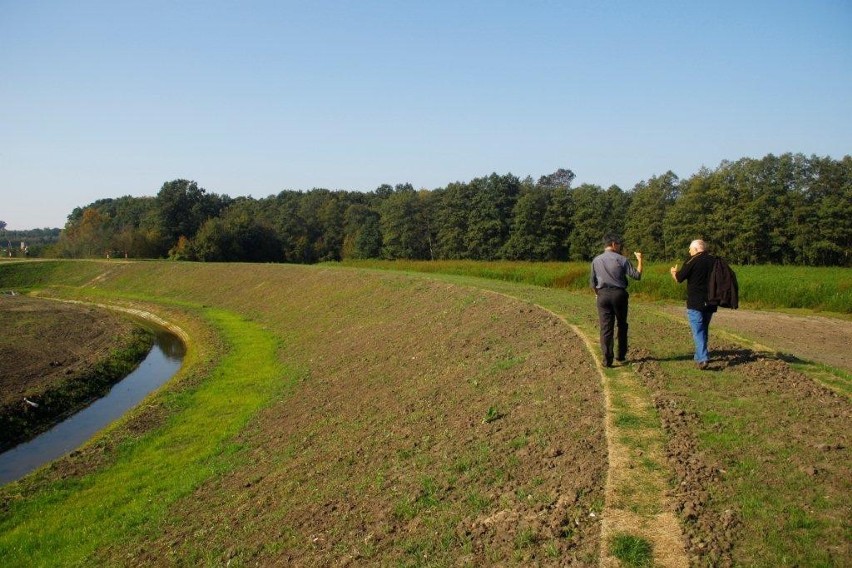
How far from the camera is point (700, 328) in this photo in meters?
10.1

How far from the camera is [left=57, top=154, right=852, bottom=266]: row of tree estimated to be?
52.7m

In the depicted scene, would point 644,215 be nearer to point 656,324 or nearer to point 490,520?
point 656,324

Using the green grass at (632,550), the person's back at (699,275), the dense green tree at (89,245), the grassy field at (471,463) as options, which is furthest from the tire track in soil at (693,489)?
the dense green tree at (89,245)

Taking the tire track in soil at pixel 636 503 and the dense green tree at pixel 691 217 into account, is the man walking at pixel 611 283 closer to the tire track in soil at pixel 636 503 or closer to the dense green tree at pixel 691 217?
the tire track in soil at pixel 636 503

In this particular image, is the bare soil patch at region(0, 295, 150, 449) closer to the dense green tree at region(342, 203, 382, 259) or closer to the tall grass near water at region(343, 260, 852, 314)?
the tall grass near water at region(343, 260, 852, 314)

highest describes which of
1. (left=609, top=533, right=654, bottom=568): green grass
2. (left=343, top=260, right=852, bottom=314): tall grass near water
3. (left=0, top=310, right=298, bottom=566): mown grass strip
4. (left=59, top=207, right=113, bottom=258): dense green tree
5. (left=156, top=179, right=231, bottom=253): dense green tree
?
(left=156, top=179, right=231, bottom=253): dense green tree

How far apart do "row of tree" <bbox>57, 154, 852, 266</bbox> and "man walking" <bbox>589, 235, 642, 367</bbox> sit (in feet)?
164

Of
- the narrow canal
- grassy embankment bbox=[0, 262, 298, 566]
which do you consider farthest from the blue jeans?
the narrow canal

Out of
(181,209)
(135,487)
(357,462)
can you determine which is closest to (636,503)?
(357,462)

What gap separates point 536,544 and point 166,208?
93.5 m

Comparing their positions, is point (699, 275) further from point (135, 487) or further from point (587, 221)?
point (587, 221)

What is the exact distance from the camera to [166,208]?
88.0 m

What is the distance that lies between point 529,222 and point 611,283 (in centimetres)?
6271

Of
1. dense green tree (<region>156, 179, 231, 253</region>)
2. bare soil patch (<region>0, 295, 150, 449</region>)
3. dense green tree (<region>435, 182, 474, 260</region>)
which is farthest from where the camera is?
dense green tree (<region>156, 179, 231, 253</region>)
